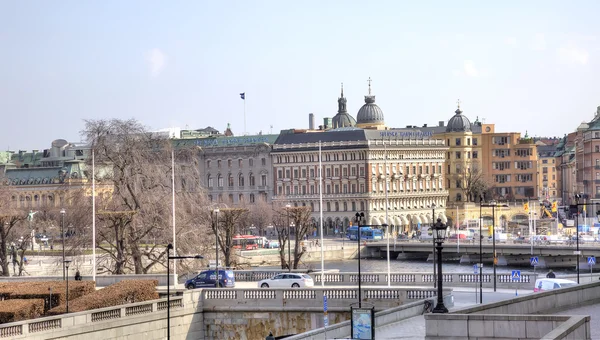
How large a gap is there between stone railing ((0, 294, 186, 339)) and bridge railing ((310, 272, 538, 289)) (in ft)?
37.6

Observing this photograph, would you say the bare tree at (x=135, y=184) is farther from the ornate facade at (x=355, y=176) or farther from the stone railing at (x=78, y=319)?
the ornate facade at (x=355, y=176)

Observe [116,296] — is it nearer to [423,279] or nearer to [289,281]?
[289,281]

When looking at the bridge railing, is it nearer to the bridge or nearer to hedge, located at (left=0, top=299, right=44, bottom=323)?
hedge, located at (left=0, top=299, right=44, bottom=323)

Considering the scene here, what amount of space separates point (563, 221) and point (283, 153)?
35169mm

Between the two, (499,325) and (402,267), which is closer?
(499,325)

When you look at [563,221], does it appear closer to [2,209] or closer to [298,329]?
[2,209]

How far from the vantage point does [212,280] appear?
63750 mm

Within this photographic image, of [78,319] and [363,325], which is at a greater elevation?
[363,325]

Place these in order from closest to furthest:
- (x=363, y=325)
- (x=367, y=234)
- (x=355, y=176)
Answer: (x=363, y=325) → (x=367, y=234) → (x=355, y=176)

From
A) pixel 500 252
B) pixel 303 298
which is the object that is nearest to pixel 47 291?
pixel 303 298

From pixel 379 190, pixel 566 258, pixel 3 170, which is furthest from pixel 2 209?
pixel 3 170

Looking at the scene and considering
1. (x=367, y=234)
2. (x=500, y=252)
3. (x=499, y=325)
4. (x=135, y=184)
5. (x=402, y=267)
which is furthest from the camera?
(x=367, y=234)

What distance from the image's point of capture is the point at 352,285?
62781 mm

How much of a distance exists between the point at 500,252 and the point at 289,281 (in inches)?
2663
